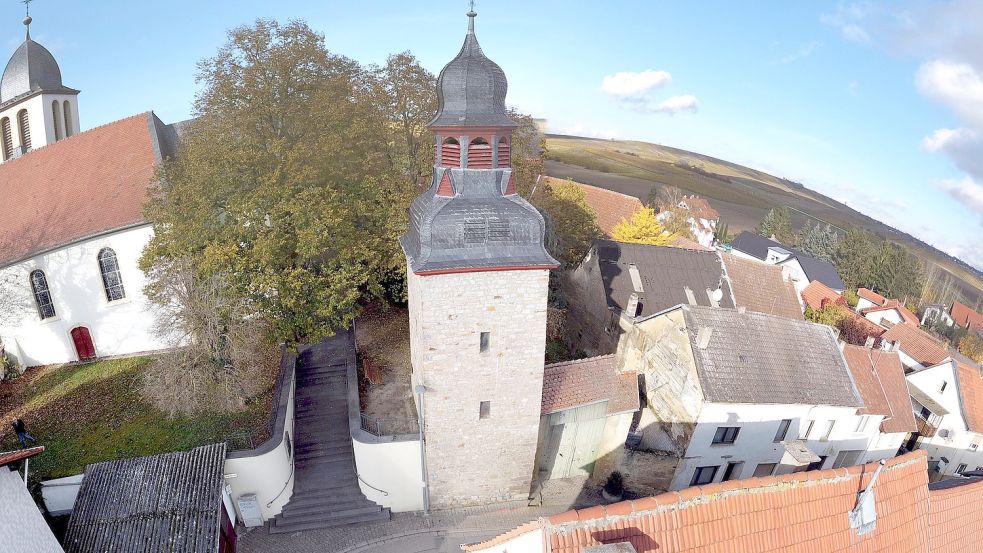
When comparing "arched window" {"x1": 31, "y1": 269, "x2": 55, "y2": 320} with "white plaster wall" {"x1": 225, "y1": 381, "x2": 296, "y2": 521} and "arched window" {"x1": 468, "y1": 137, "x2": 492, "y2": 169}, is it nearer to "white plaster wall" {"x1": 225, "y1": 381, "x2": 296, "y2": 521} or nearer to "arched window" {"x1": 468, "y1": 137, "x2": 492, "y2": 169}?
"white plaster wall" {"x1": 225, "y1": 381, "x2": 296, "y2": 521}

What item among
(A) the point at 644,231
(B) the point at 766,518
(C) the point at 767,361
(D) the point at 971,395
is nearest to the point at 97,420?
(B) the point at 766,518

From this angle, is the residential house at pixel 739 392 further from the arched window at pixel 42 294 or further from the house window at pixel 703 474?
the arched window at pixel 42 294

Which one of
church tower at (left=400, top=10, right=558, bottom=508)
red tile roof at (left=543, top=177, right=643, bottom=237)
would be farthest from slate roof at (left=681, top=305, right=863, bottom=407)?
red tile roof at (left=543, top=177, right=643, bottom=237)

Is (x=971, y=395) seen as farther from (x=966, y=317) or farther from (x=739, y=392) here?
(x=966, y=317)

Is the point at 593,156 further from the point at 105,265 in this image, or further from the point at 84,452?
the point at 84,452

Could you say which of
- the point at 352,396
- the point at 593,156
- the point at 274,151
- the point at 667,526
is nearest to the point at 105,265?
the point at 274,151
